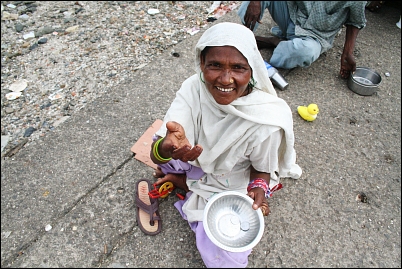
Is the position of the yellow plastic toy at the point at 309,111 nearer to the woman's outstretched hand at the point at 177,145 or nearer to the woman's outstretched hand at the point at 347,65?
the woman's outstretched hand at the point at 347,65

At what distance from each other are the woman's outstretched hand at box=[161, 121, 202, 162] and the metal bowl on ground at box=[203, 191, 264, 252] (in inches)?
12.5

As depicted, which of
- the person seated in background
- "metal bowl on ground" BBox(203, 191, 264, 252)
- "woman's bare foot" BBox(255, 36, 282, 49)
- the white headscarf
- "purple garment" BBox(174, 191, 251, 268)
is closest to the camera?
the white headscarf

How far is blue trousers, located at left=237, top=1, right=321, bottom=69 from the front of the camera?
288 centimetres

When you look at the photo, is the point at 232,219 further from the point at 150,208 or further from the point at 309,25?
the point at 309,25

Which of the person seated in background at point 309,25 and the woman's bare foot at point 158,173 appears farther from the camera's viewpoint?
the person seated in background at point 309,25

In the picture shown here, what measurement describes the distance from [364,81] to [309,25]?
0.83 m

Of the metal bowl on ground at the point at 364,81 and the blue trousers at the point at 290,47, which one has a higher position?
the blue trousers at the point at 290,47

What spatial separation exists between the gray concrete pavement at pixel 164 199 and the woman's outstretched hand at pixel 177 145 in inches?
28.2

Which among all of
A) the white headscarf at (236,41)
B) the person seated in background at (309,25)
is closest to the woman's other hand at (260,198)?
the white headscarf at (236,41)

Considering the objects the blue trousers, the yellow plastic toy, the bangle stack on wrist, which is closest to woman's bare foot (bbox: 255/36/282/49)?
the blue trousers

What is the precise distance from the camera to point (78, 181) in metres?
2.10

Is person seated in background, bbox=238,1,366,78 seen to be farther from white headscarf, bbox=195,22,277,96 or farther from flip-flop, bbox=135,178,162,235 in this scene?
flip-flop, bbox=135,178,162,235

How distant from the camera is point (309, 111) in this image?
2.58 m

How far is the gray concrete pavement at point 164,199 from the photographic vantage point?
1.83 m
